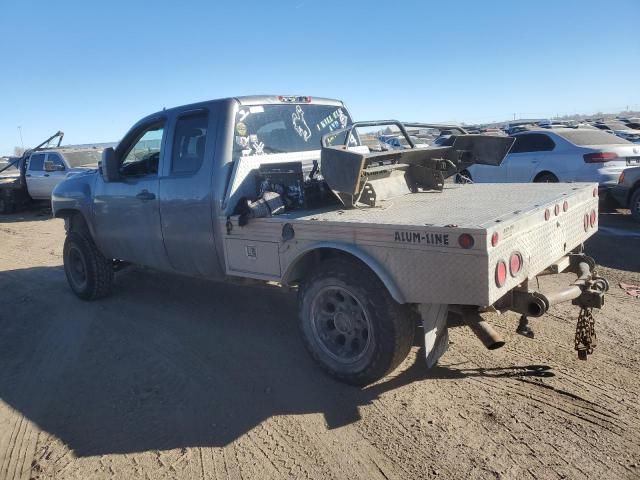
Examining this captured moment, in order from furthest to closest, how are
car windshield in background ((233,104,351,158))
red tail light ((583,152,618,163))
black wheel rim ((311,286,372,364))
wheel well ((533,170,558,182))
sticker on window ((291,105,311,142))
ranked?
1. wheel well ((533,170,558,182))
2. red tail light ((583,152,618,163))
3. sticker on window ((291,105,311,142))
4. car windshield in background ((233,104,351,158))
5. black wheel rim ((311,286,372,364))

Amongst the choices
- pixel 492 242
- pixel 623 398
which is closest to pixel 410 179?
pixel 492 242

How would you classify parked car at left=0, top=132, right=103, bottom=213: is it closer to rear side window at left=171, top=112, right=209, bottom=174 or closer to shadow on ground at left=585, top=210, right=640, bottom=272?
rear side window at left=171, top=112, right=209, bottom=174

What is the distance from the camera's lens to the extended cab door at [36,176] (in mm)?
15953

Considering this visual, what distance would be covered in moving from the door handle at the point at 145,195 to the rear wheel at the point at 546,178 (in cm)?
800

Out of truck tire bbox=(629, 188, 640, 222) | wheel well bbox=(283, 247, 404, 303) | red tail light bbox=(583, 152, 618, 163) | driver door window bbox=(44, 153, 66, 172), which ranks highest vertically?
driver door window bbox=(44, 153, 66, 172)

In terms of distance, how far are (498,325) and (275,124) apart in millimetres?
2842

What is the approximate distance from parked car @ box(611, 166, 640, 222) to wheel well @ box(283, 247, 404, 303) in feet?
24.1

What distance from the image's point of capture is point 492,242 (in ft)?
9.36

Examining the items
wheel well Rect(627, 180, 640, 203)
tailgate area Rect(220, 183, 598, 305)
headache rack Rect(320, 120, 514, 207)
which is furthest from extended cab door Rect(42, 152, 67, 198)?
wheel well Rect(627, 180, 640, 203)

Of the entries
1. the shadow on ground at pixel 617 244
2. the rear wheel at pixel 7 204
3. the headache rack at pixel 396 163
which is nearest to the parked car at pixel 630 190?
the shadow on ground at pixel 617 244

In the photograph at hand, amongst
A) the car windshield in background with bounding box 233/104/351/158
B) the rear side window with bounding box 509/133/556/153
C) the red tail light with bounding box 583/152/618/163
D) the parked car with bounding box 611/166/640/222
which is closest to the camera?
the car windshield in background with bounding box 233/104/351/158

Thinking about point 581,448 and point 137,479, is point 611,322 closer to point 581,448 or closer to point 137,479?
point 581,448

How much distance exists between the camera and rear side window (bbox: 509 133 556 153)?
10.4m

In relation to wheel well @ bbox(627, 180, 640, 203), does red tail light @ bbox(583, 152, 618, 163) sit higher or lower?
higher
